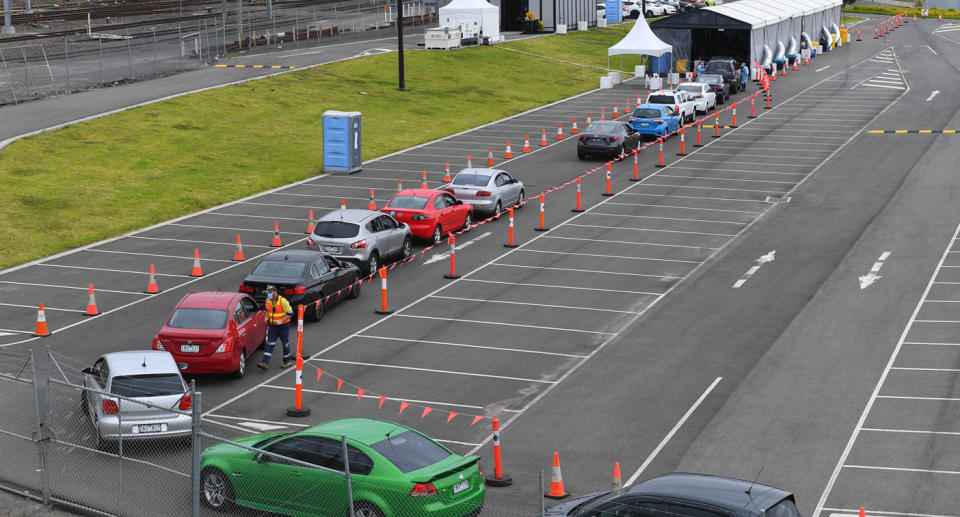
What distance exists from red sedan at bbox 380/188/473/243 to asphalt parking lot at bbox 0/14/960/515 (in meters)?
0.82

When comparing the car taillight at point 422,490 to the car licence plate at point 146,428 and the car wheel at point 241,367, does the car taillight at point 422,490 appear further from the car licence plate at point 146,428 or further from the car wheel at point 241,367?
the car wheel at point 241,367

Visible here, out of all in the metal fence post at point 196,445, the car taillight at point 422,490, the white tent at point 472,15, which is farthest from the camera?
the white tent at point 472,15

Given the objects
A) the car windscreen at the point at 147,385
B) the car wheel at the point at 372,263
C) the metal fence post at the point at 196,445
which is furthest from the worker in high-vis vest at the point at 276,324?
the metal fence post at the point at 196,445

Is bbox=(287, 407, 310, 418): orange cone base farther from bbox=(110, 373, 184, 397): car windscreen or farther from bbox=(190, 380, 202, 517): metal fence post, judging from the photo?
bbox=(190, 380, 202, 517): metal fence post

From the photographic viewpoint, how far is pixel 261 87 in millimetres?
58531

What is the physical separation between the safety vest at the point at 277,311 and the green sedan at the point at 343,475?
7.56m

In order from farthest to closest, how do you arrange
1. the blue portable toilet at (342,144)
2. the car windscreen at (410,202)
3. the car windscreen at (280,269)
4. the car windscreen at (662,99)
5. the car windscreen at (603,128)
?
the car windscreen at (662,99), the car windscreen at (603,128), the blue portable toilet at (342,144), the car windscreen at (410,202), the car windscreen at (280,269)

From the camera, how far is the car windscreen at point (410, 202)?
34.2 meters

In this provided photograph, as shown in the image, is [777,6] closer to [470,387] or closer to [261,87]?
[261,87]

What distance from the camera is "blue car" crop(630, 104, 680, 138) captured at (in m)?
51.5

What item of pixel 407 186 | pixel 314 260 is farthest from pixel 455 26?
pixel 314 260

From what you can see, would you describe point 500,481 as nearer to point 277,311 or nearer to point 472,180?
point 277,311

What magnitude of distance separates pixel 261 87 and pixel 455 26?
2088 cm

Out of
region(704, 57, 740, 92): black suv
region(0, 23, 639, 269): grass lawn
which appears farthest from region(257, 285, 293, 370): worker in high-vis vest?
region(704, 57, 740, 92): black suv
